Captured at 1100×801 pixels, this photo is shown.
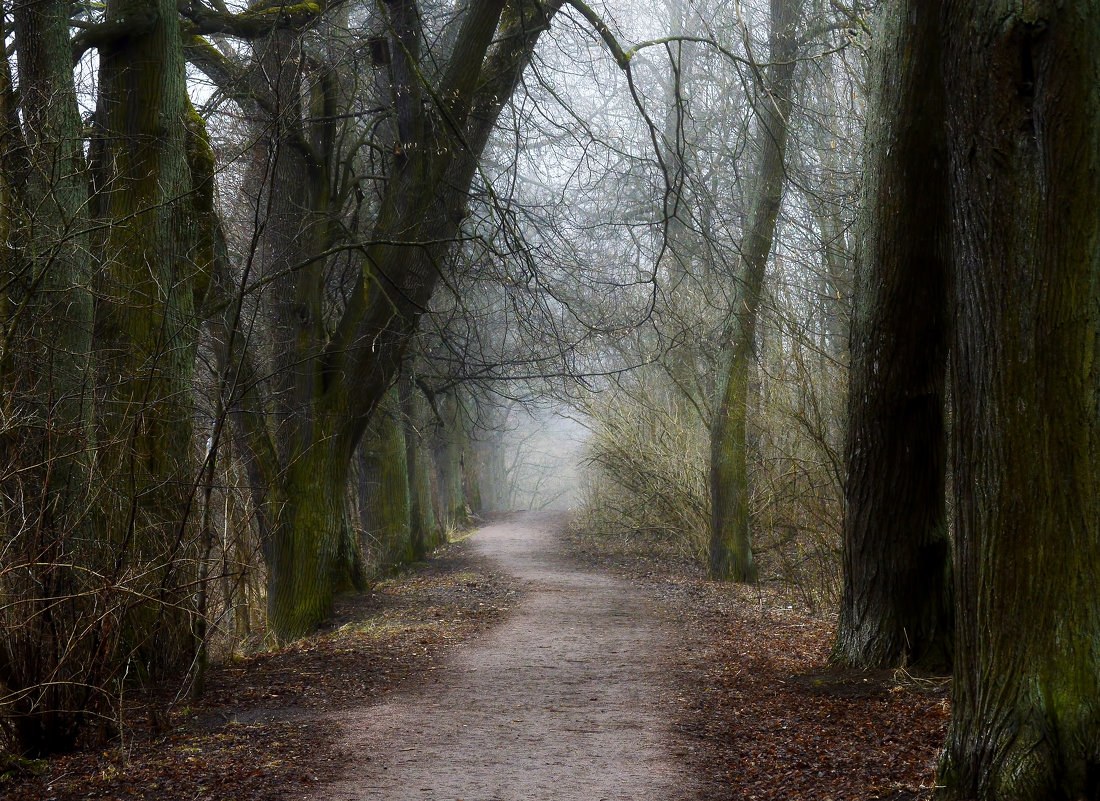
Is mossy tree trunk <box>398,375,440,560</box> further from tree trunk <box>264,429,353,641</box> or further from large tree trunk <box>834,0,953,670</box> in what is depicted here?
large tree trunk <box>834,0,953,670</box>

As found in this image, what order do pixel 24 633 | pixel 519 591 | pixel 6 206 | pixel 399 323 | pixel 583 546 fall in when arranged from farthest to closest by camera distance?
pixel 583 546 < pixel 519 591 < pixel 399 323 < pixel 6 206 < pixel 24 633

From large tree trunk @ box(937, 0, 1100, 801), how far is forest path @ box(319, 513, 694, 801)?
5.82 ft

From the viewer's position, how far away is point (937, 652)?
5945mm

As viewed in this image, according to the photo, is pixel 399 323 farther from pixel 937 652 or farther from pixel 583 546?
pixel 583 546

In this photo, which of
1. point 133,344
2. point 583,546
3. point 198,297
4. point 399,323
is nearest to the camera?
point 133,344

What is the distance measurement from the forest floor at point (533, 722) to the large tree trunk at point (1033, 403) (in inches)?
29.1

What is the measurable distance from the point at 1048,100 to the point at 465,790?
159 inches

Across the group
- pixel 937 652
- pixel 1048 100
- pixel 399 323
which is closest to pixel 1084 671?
pixel 1048 100

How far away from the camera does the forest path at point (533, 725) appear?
15.6 ft

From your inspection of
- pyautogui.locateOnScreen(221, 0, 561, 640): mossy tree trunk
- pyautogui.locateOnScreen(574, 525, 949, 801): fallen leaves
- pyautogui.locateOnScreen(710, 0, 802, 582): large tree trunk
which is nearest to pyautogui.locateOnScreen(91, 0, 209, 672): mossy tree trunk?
pyautogui.locateOnScreen(221, 0, 561, 640): mossy tree trunk

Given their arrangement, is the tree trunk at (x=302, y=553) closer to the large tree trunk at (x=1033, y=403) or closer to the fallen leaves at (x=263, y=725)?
the fallen leaves at (x=263, y=725)

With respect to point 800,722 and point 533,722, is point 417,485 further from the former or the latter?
point 800,722

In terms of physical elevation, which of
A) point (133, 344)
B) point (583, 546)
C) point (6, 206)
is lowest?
point (583, 546)

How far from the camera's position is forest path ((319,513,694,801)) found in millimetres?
4742
